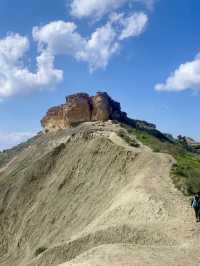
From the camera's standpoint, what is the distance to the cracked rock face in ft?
212

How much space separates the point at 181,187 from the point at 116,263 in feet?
49.6

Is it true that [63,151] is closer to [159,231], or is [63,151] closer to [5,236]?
[5,236]

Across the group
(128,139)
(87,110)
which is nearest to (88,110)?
(87,110)

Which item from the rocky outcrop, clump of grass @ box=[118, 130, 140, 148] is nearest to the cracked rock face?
the rocky outcrop

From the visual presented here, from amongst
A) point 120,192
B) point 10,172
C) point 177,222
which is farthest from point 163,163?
point 10,172

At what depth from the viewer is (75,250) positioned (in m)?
24.3

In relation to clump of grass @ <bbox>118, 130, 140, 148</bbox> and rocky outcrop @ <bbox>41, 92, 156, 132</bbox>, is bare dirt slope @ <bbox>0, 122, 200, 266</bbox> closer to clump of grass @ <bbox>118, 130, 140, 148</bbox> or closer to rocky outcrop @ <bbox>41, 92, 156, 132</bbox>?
clump of grass @ <bbox>118, 130, 140, 148</bbox>

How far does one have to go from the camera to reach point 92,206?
40.3 m

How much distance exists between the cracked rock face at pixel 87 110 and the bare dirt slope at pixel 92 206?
291 cm

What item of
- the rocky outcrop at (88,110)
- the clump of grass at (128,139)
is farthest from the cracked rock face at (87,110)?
the clump of grass at (128,139)

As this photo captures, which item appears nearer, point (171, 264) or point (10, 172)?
point (171, 264)

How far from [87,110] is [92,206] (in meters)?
26.7

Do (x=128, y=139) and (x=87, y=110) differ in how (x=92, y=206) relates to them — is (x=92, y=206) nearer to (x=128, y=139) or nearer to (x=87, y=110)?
(x=128, y=139)

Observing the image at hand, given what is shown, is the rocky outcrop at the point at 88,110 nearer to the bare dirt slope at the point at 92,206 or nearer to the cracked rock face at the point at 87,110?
the cracked rock face at the point at 87,110
